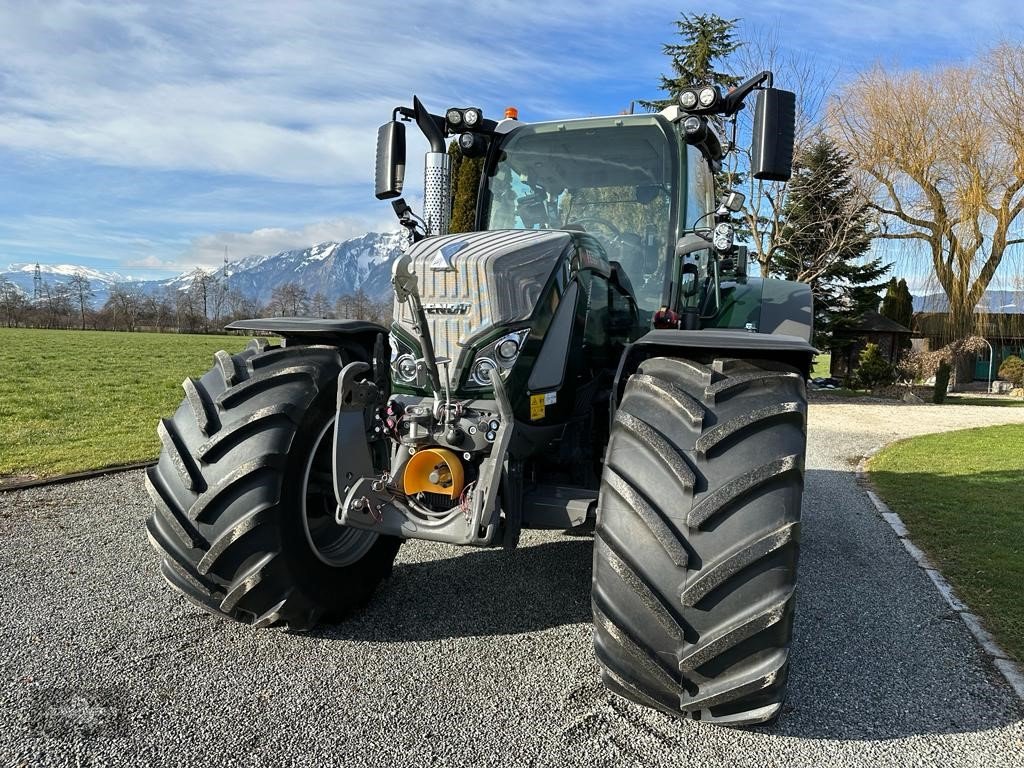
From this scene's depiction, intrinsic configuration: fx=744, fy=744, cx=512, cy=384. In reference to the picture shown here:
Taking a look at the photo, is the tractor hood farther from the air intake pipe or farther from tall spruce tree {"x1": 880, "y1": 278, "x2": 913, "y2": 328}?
tall spruce tree {"x1": 880, "y1": 278, "x2": 913, "y2": 328}

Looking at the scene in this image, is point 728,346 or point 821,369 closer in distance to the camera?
point 728,346

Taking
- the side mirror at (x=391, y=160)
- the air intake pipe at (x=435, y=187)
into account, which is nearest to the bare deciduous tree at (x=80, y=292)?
the side mirror at (x=391, y=160)

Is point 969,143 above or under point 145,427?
above

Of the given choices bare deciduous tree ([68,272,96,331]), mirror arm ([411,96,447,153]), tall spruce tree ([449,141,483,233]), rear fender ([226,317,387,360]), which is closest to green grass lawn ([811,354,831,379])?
tall spruce tree ([449,141,483,233])

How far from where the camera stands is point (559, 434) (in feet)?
11.4

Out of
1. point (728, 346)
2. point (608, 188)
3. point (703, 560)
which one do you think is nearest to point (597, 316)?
point (728, 346)

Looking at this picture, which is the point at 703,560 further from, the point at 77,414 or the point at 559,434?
the point at 77,414

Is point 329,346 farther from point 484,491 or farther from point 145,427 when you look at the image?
point 145,427

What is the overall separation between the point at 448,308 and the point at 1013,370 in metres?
32.1

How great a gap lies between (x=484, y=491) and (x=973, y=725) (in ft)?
7.01

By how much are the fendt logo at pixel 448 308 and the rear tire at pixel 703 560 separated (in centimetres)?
86

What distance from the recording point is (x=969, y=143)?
21812 millimetres

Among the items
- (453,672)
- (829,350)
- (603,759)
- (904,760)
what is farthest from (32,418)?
(829,350)

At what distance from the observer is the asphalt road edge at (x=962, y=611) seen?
3.41 m
